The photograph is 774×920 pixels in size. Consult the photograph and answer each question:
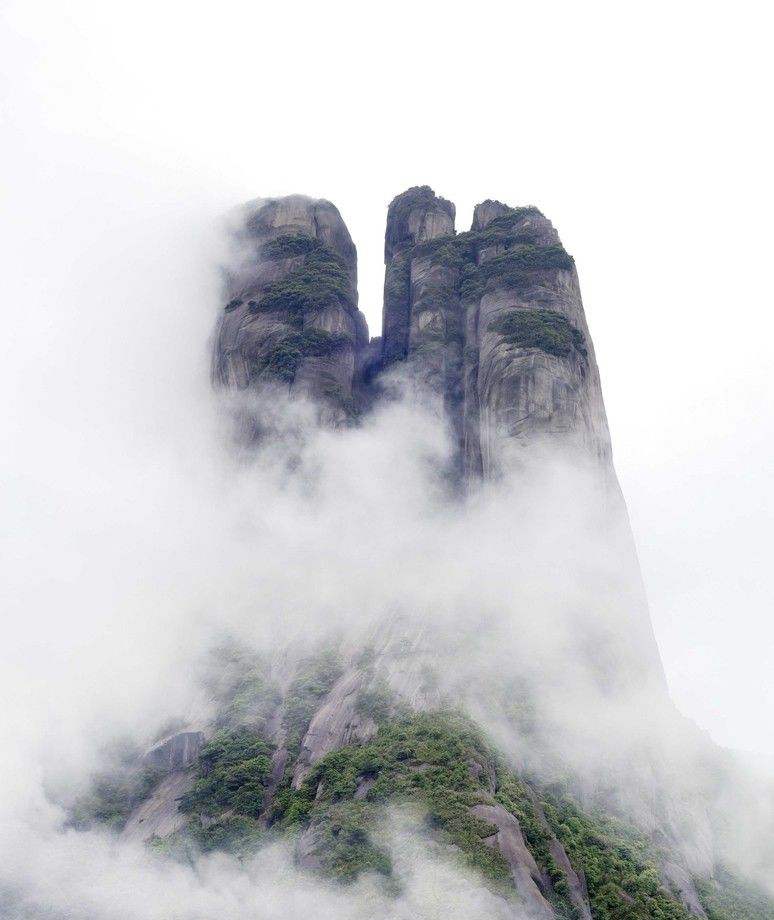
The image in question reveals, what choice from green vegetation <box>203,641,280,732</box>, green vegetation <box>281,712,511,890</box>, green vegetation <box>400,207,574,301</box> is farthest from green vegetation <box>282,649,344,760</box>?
green vegetation <box>400,207,574,301</box>

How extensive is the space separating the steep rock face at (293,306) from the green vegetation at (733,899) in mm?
38134

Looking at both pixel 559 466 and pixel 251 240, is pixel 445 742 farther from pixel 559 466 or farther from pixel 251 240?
pixel 251 240

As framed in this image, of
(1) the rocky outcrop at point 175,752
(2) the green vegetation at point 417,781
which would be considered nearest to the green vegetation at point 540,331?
(2) the green vegetation at point 417,781

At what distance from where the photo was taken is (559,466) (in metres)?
61.6

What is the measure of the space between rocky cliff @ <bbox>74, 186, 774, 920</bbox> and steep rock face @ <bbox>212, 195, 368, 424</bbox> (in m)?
0.18

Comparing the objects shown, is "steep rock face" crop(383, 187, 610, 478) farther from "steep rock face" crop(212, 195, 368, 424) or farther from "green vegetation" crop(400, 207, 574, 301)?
"steep rock face" crop(212, 195, 368, 424)

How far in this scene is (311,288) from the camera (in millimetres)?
75125

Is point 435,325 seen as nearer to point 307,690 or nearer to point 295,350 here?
point 295,350

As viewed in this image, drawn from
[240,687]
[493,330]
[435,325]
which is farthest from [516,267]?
[240,687]

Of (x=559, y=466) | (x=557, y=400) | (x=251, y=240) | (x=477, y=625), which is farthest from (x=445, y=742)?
(x=251, y=240)

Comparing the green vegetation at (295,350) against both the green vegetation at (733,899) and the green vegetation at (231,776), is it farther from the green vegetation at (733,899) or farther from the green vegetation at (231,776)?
the green vegetation at (733,899)

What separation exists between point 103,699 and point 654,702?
3092 centimetres

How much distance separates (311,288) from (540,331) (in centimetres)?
1877

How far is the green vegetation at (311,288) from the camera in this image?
7425 cm
